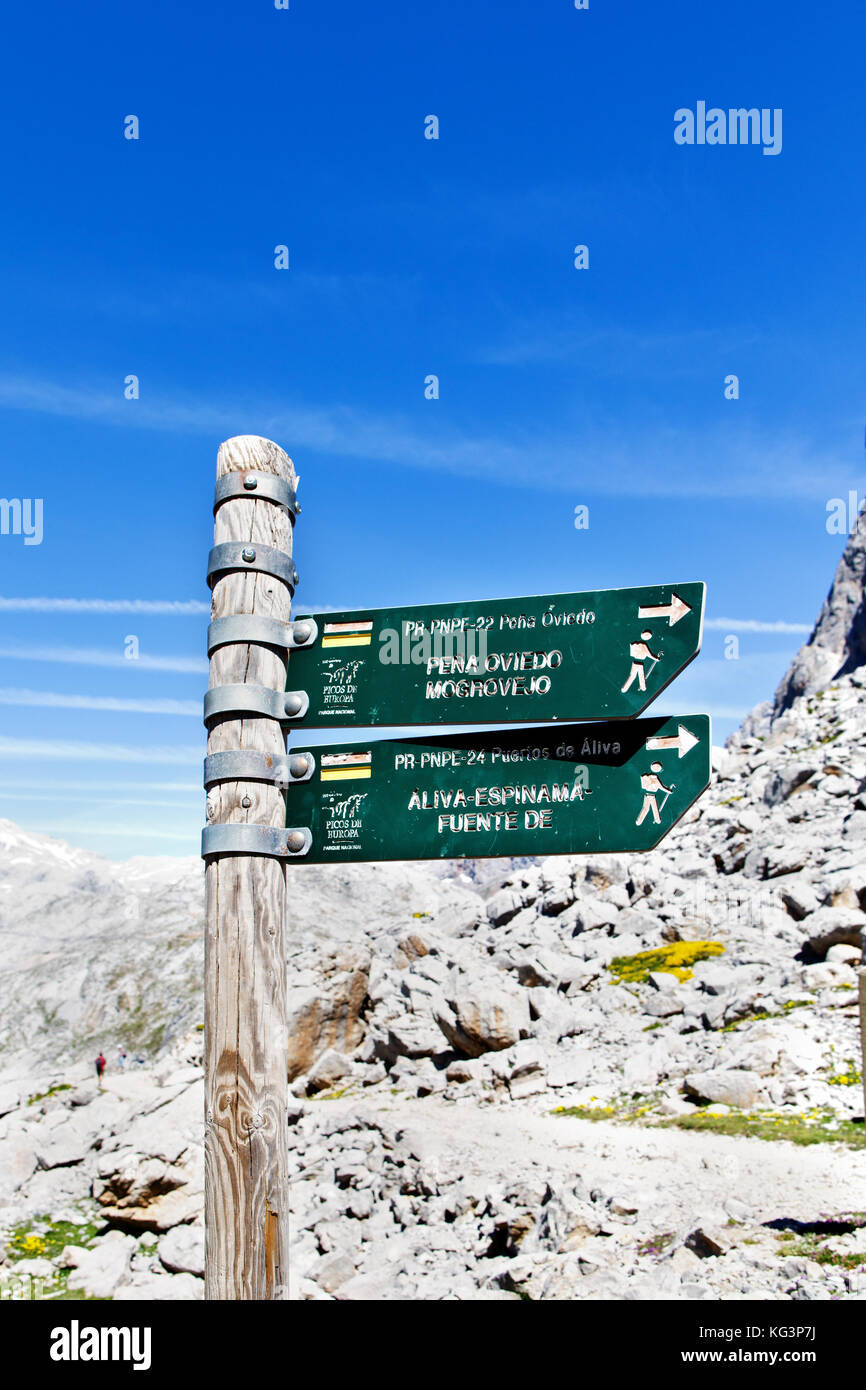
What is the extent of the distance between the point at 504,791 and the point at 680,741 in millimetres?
783

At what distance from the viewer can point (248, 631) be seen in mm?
4438

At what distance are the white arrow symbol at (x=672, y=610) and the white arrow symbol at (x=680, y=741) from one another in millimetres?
460

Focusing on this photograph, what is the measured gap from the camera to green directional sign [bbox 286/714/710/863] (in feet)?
13.8

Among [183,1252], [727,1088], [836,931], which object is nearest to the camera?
[183,1252]

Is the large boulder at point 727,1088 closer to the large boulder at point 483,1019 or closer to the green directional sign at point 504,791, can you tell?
the large boulder at point 483,1019

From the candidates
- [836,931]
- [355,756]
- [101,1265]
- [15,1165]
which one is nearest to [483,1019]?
[836,931]

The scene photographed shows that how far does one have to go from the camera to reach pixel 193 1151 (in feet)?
51.4

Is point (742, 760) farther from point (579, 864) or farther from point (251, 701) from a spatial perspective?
point (251, 701)

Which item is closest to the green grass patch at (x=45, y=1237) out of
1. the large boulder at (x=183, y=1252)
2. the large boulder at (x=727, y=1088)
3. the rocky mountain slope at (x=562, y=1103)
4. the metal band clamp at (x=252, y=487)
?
the rocky mountain slope at (x=562, y=1103)

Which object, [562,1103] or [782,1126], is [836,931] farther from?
[782,1126]

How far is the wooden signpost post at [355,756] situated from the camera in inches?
163

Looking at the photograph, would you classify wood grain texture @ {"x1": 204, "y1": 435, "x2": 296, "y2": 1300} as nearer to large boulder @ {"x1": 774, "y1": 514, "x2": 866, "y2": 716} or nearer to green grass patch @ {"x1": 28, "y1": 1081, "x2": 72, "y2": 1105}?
green grass patch @ {"x1": 28, "y1": 1081, "x2": 72, "y2": 1105}

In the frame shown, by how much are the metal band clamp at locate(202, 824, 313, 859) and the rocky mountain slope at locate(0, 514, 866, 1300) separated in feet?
20.7

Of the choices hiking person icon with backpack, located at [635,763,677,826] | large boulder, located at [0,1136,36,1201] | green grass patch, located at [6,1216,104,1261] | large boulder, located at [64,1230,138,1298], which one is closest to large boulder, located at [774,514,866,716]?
large boulder, located at [0,1136,36,1201]
